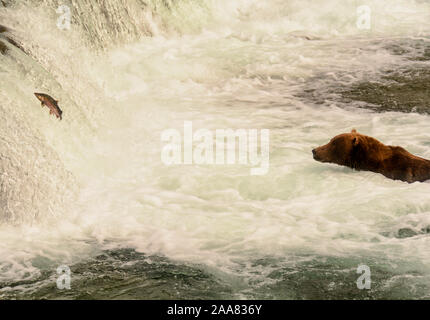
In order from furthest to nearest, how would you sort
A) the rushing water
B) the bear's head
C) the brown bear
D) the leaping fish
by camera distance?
the leaping fish, the bear's head, the brown bear, the rushing water

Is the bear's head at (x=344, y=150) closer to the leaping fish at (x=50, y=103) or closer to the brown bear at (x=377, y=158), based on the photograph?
the brown bear at (x=377, y=158)

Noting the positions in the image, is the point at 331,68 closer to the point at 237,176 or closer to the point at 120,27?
the point at 120,27

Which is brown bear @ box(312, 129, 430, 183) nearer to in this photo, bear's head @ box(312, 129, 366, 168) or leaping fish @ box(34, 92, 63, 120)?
bear's head @ box(312, 129, 366, 168)

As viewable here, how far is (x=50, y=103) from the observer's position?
6223mm

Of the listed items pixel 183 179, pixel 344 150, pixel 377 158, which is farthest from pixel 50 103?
pixel 377 158

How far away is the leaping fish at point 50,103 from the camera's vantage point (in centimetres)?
616

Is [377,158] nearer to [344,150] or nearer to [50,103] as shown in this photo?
[344,150]

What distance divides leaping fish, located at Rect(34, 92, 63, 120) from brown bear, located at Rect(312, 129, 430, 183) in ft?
7.99

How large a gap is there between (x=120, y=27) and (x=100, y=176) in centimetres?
478

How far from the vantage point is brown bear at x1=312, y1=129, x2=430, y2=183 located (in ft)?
17.8

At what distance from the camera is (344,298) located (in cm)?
378

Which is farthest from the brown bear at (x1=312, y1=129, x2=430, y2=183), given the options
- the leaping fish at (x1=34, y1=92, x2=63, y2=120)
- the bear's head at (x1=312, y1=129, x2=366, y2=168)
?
the leaping fish at (x1=34, y1=92, x2=63, y2=120)

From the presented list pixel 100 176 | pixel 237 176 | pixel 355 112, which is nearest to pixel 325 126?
pixel 355 112

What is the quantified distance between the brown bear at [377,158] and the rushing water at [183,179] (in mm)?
96
